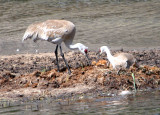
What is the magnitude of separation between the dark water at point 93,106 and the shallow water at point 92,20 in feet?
19.8

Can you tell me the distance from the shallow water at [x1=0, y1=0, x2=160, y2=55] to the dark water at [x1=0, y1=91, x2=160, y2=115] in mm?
6040

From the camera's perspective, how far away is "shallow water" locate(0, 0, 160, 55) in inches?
595

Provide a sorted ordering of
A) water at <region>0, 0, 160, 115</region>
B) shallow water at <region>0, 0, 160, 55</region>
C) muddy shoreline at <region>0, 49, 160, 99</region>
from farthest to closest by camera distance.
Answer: shallow water at <region>0, 0, 160, 55</region>, muddy shoreline at <region>0, 49, 160, 99</region>, water at <region>0, 0, 160, 115</region>

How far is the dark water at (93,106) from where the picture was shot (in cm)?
730

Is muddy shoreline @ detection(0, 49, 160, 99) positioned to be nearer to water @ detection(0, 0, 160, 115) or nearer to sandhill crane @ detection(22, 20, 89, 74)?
water @ detection(0, 0, 160, 115)

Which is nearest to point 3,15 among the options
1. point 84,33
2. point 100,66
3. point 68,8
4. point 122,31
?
A: point 68,8

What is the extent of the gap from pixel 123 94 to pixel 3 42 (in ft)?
25.0

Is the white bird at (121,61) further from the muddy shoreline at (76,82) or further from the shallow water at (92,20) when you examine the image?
the shallow water at (92,20)

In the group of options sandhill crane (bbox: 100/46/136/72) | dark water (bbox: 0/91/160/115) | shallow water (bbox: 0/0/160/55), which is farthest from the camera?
shallow water (bbox: 0/0/160/55)

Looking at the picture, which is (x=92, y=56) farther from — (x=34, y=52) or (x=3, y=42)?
(x=3, y=42)

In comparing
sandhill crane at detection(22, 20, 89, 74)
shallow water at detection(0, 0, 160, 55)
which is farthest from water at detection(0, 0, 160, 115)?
sandhill crane at detection(22, 20, 89, 74)

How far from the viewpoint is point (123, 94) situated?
29.4 feet

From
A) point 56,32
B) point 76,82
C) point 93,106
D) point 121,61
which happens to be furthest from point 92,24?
point 93,106

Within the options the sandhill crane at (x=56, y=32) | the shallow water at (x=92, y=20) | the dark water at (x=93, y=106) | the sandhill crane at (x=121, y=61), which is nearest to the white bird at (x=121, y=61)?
the sandhill crane at (x=121, y=61)
